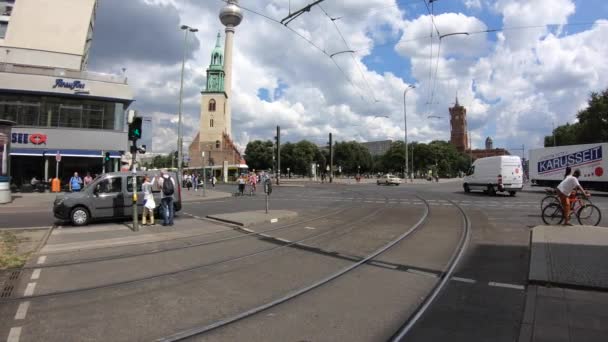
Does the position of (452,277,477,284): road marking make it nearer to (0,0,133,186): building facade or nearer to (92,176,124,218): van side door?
(92,176,124,218): van side door

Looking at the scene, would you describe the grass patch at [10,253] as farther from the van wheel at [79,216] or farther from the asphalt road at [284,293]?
the van wheel at [79,216]

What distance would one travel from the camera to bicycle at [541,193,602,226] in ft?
35.2

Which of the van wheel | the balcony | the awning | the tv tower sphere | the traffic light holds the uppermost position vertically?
the tv tower sphere

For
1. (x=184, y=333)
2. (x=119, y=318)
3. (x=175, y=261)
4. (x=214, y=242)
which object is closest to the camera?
(x=184, y=333)

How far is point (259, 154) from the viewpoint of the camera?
101 metres

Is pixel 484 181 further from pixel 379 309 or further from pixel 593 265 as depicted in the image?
pixel 379 309

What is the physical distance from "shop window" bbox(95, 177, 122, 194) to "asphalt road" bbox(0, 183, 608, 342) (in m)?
5.00

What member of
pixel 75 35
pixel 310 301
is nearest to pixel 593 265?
pixel 310 301

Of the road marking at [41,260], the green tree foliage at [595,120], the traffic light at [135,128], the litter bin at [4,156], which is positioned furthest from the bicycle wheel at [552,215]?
the green tree foliage at [595,120]

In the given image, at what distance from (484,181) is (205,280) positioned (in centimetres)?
2474

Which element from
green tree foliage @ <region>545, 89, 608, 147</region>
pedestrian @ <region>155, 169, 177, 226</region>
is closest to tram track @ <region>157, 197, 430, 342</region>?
pedestrian @ <region>155, 169, 177, 226</region>

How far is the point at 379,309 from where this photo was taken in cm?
459

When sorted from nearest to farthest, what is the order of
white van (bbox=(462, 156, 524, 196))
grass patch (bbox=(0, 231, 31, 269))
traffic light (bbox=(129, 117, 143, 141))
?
grass patch (bbox=(0, 231, 31, 269)) → traffic light (bbox=(129, 117, 143, 141)) → white van (bbox=(462, 156, 524, 196))

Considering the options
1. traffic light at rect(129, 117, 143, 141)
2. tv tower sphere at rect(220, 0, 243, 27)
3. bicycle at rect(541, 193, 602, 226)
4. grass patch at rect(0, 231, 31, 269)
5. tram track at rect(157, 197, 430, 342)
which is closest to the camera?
tram track at rect(157, 197, 430, 342)
